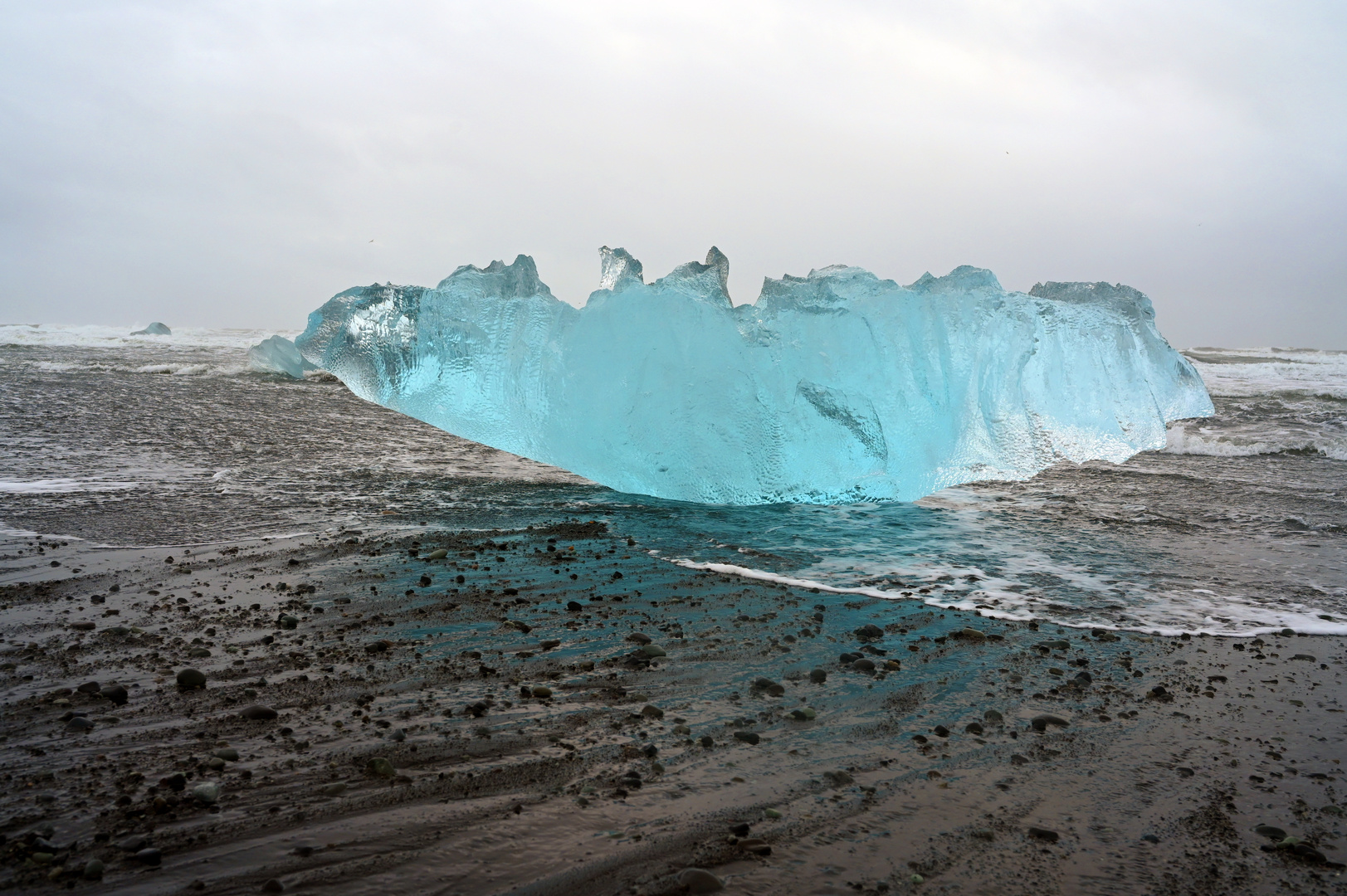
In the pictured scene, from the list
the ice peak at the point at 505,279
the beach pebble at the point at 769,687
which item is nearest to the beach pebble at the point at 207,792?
the beach pebble at the point at 769,687

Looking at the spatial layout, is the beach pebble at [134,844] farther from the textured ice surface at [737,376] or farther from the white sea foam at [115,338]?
the white sea foam at [115,338]

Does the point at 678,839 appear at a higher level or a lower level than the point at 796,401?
lower

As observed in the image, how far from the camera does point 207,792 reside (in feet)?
6.44

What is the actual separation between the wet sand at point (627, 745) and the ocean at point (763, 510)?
1.51ft

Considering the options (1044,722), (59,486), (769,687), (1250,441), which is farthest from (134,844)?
(1250,441)

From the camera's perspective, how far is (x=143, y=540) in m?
4.25

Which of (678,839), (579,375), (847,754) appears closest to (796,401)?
(579,375)

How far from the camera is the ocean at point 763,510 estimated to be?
403 cm

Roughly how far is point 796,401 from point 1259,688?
137 inches

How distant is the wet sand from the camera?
1810 millimetres

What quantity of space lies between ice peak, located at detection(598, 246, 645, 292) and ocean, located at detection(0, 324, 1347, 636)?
1.52 meters

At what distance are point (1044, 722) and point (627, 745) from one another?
4.17ft

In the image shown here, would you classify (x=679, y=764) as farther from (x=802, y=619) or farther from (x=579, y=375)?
(x=579, y=375)

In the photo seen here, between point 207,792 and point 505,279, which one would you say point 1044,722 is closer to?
point 207,792
